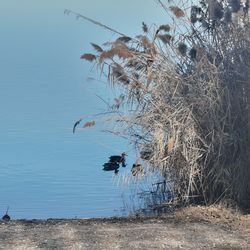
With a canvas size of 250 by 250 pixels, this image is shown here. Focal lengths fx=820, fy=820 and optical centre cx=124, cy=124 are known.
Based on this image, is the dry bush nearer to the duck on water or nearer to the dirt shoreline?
the dirt shoreline

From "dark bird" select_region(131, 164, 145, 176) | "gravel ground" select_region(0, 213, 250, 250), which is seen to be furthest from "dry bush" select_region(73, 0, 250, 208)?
"gravel ground" select_region(0, 213, 250, 250)

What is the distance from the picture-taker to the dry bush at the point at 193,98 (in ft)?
24.3

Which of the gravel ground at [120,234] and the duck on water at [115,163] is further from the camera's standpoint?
the duck on water at [115,163]

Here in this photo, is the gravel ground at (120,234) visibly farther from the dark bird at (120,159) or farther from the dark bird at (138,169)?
the dark bird at (120,159)

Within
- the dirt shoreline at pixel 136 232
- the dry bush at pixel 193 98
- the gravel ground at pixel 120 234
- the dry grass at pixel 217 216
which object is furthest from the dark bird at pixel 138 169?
the gravel ground at pixel 120 234

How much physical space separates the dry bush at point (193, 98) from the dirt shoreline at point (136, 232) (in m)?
0.54

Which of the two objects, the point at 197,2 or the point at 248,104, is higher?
the point at 197,2

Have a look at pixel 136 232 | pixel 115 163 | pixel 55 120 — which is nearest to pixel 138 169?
pixel 115 163

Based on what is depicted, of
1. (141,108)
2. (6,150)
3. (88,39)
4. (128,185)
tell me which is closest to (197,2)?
(141,108)

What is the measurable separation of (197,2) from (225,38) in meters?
0.83

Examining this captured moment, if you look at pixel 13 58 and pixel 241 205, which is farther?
pixel 13 58

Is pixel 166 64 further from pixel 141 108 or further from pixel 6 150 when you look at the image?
pixel 6 150

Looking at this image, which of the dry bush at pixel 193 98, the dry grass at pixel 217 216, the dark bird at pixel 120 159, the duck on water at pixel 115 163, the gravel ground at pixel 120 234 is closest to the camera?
the gravel ground at pixel 120 234

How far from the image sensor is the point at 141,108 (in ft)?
25.4
